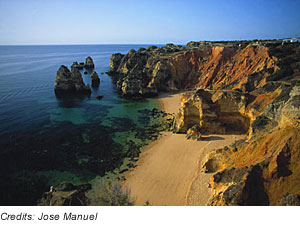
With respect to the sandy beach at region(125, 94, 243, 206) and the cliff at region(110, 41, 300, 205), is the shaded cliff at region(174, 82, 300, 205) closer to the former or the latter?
the cliff at region(110, 41, 300, 205)

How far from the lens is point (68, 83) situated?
2035 inches

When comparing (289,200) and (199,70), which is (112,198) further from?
(199,70)

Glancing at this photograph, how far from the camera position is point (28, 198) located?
664 inches

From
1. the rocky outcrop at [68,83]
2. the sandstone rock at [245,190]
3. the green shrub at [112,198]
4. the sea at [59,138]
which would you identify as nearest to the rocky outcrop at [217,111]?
the sea at [59,138]

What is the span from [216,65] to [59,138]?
146 feet

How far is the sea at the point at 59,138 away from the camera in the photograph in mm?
19219

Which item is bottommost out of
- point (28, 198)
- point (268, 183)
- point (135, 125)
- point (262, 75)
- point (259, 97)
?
point (28, 198)

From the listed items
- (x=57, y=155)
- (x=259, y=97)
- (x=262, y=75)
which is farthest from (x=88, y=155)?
(x=262, y=75)

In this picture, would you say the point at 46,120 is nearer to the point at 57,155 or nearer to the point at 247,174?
the point at 57,155

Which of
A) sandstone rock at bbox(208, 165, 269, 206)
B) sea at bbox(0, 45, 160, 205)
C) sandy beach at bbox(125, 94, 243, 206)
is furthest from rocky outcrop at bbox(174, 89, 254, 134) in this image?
sandstone rock at bbox(208, 165, 269, 206)

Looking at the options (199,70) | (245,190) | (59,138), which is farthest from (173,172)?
(199,70)

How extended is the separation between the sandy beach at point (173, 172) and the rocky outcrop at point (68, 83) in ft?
113

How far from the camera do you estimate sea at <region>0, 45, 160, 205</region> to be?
63.1 feet
